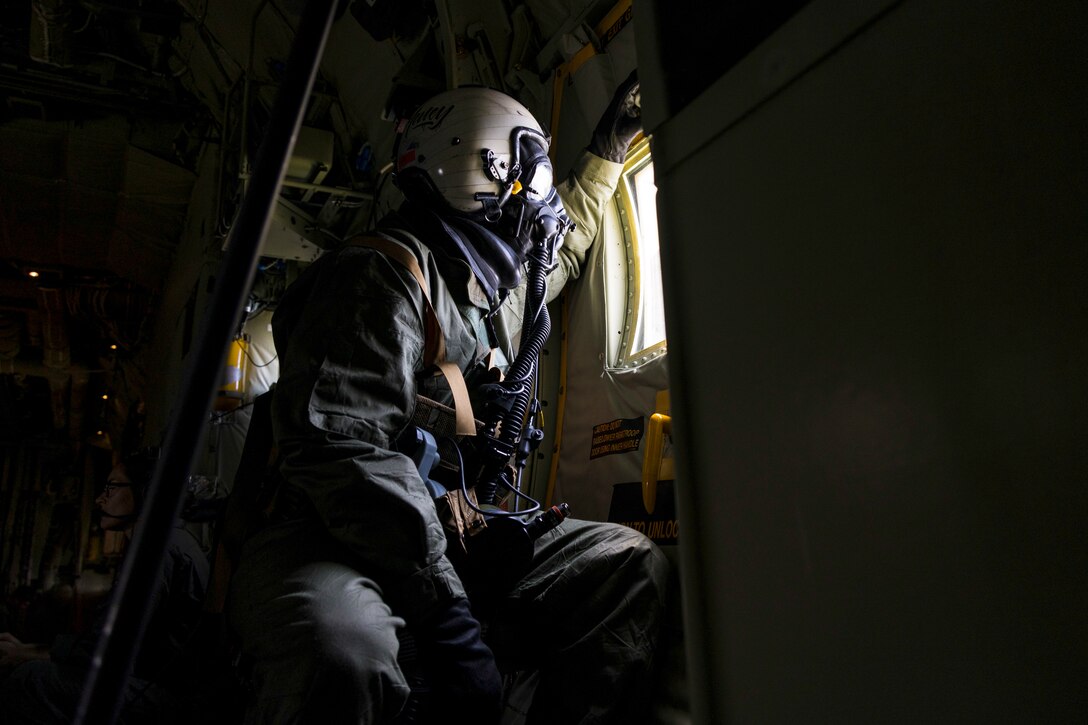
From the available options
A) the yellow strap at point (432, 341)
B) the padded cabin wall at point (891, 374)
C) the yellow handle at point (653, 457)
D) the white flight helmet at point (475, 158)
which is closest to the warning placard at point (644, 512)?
the yellow handle at point (653, 457)

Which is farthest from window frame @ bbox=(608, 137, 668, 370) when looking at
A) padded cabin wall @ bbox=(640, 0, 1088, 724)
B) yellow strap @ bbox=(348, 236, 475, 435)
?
padded cabin wall @ bbox=(640, 0, 1088, 724)

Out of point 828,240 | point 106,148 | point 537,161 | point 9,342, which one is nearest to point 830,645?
point 828,240

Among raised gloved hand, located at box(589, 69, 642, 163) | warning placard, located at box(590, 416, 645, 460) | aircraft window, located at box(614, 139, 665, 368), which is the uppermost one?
raised gloved hand, located at box(589, 69, 642, 163)

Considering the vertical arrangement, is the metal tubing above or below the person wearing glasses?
above

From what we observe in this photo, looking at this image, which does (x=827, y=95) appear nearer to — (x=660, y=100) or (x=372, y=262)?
(x=660, y=100)

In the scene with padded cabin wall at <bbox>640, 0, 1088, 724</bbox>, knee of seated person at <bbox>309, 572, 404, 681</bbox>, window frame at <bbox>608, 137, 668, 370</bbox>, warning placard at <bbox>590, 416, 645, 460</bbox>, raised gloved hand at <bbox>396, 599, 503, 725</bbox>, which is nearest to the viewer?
padded cabin wall at <bbox>640, 0, 1088, 724</bbox>

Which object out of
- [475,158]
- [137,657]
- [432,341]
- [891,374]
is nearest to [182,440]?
[891,374]

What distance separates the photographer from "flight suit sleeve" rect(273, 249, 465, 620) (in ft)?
5.00

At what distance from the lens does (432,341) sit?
6.36 ft

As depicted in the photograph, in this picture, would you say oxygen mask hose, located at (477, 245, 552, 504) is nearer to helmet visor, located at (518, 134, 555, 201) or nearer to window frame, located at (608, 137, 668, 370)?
helmet visor, located at (518, 134, 555, 201)

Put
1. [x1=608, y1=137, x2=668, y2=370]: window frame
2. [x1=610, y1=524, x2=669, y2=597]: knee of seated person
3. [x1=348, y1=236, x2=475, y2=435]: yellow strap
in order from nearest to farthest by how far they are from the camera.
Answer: [x1=610, y1=524, x2=669, y2=597]: knee of seated person
[x1=348, y1=236, x2=475, y2=435]: yellow strap
[x1=608, y1=137, x2=668, y2=370]: window frame

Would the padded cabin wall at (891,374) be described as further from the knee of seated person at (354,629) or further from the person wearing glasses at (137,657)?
the person wearing glasses at (137,657)

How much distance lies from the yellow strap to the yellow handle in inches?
19.9

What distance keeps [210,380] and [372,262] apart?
4.68 feet
